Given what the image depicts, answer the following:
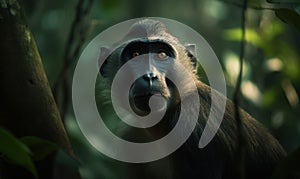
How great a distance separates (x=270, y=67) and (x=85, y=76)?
4.71ft

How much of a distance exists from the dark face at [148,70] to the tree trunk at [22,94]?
3.52 ft

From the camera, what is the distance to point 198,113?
3834mm

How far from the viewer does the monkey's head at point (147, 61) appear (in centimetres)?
346

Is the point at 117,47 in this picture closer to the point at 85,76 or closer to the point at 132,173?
the point at 132,173

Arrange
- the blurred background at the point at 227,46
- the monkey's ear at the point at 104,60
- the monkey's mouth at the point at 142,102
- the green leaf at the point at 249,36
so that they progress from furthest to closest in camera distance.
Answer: the green leaf at the point at 249,36 < the blurred background at the point at 227,46 < the monkey's ear at the point at 104,60 < the monkey's mouth at the point at 142,102

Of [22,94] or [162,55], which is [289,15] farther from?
[162,55]

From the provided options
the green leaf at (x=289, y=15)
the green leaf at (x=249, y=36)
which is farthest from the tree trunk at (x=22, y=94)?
the green leaf at (x=249, y=36)

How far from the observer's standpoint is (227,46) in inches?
296

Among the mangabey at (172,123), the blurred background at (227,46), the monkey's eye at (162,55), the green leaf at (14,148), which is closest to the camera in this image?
the green leaf at (14,148)

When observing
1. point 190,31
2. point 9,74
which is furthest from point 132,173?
point 190,31

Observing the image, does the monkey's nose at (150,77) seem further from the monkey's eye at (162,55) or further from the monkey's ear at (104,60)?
the monkey's ear at (104,60)

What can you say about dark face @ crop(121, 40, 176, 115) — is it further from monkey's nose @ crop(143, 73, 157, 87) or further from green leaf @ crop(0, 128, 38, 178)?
green leaf @ crop(0, 128, 38, 178)

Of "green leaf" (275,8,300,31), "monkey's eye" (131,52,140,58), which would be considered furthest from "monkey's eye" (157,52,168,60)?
"green leaf" (275,8,300,31)

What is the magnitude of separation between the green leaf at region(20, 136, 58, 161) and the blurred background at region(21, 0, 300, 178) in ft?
1.20
